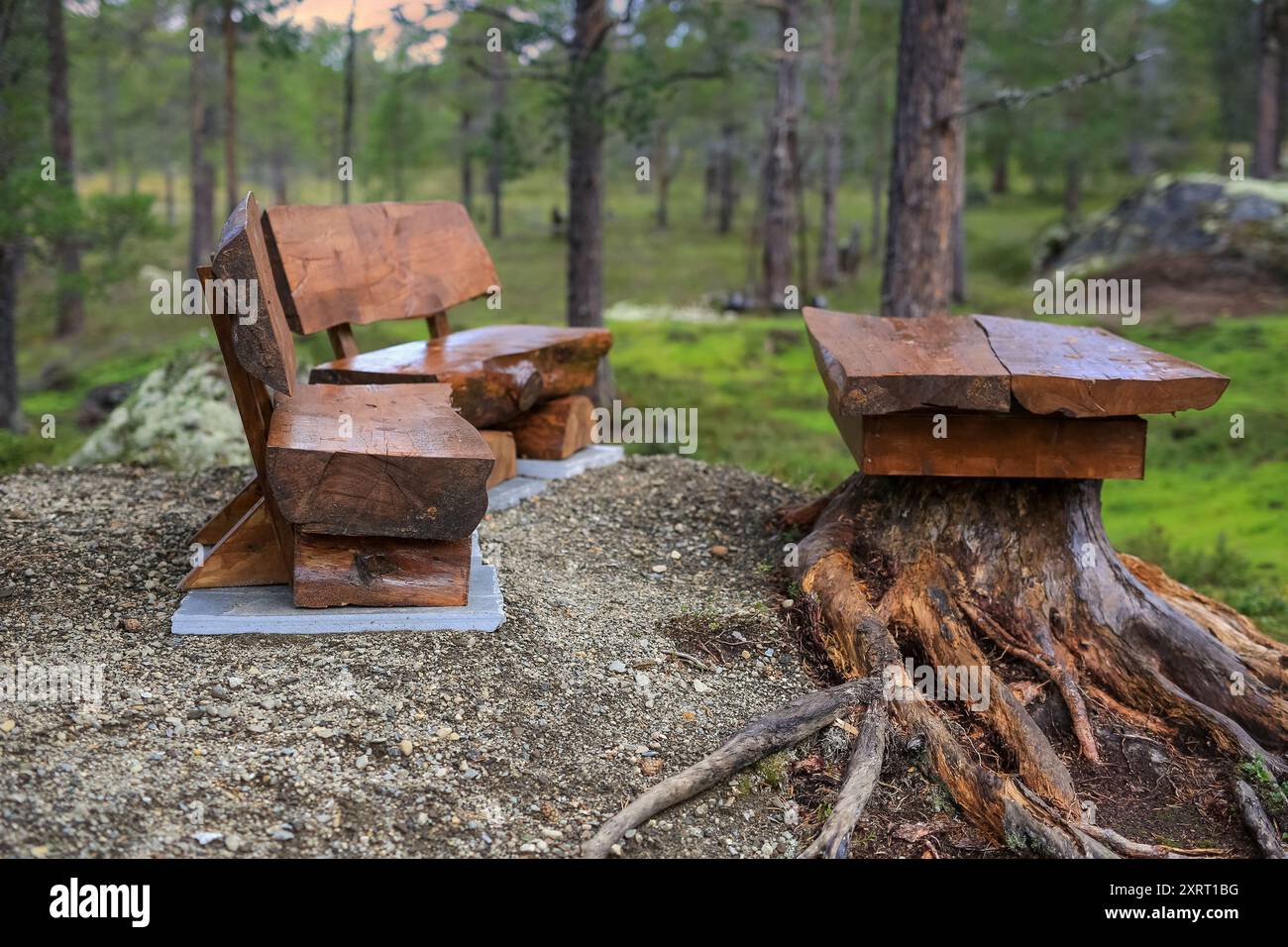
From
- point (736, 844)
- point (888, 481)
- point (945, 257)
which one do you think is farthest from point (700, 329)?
point (736, 844)

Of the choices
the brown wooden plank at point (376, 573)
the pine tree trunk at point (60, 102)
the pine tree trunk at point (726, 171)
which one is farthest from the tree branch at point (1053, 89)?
the pine tree trunk at point (726, 171)

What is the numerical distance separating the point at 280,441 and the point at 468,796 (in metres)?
1.49

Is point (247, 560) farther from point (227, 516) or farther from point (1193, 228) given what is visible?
point (1193, 228)

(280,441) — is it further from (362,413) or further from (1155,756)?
(1155,756)

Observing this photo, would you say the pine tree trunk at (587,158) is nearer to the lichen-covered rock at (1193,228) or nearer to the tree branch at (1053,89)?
the tree branch at (1053,89)

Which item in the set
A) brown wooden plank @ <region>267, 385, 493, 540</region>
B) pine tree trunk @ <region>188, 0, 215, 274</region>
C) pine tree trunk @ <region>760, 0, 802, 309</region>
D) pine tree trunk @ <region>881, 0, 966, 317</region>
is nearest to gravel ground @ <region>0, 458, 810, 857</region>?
brown wooden plank @ <region>267, 385, 493, 540</region>

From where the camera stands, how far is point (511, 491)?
239 inches

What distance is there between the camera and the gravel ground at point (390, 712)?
311cm

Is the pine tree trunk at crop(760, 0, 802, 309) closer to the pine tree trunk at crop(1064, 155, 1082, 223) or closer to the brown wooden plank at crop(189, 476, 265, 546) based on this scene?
the pine tree trunk at crop(1064, 155, 1082, 223)

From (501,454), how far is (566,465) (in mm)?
547

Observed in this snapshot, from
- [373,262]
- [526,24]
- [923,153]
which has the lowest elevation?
[373,262]

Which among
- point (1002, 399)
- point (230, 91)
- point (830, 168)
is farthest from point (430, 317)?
point (830, 168)

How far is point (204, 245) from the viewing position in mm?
24766

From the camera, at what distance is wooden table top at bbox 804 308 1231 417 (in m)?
4.27
